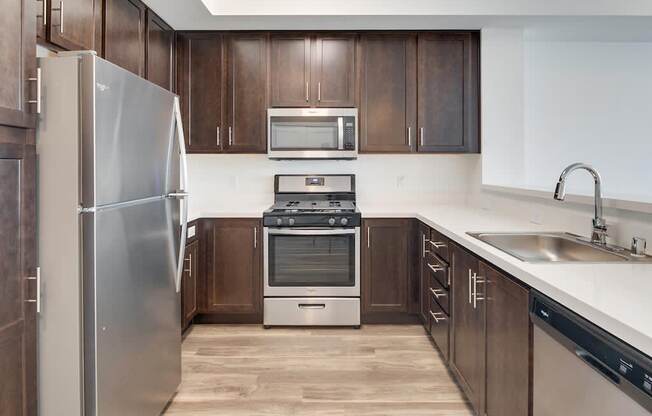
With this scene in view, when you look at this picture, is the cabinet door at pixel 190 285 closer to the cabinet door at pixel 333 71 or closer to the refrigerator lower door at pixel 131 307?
the refrigerator lower door at pixel 131 307

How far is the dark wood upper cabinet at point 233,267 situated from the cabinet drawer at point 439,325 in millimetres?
1297

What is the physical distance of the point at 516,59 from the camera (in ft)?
12.2

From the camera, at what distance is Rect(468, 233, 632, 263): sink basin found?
2.15 m

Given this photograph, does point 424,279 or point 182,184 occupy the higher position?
point 182,184

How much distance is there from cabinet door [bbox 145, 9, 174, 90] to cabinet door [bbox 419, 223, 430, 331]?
84.6 inches

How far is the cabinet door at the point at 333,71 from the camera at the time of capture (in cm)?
383

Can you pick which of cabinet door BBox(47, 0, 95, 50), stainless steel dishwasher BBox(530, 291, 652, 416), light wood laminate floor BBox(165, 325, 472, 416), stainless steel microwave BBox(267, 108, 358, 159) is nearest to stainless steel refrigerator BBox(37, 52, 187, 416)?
cabinet door BBox(47, 0, 95, 50)

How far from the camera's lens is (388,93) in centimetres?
387

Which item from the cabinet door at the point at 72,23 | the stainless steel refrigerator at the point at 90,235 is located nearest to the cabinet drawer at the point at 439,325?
the stainless steel refrigerator at the point at 90,235

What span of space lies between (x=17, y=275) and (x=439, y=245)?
7.04 feet

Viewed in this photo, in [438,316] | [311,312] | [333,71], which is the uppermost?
[333,71]

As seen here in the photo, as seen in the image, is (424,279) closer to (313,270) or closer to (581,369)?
(313,270)

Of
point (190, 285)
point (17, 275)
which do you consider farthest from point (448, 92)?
point (17, 275)

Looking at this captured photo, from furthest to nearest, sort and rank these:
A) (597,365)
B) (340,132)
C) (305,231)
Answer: (340,132) → (305,231) → (597,365)
